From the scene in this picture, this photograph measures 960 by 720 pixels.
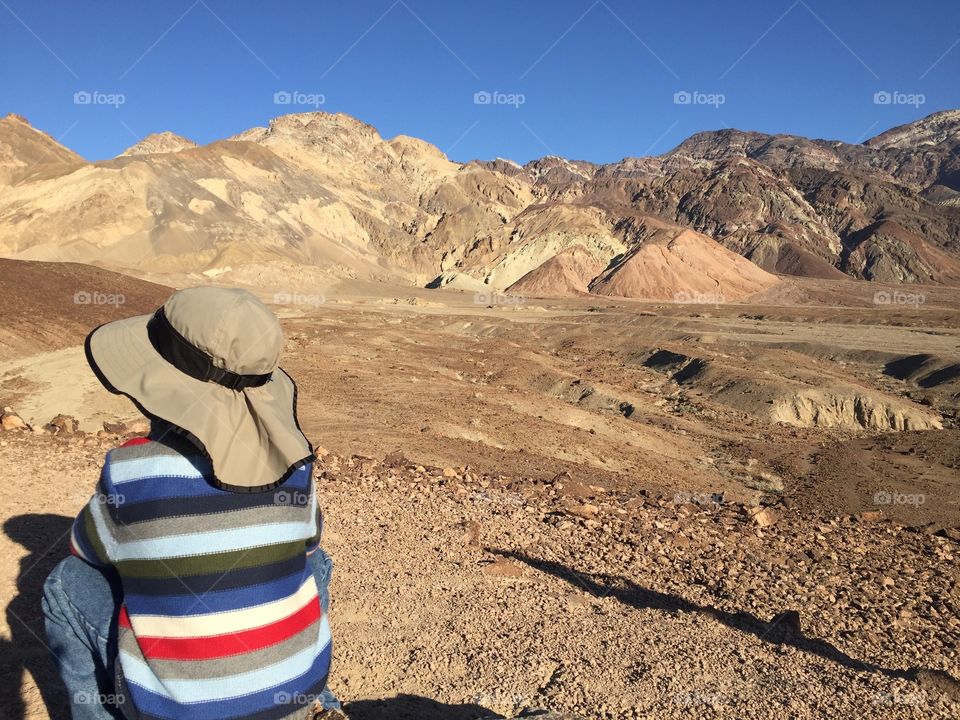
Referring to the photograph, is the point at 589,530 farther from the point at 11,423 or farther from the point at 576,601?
the point at 11,423

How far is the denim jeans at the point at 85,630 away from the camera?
197 centimetres

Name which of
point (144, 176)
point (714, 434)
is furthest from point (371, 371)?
point (144, 176)

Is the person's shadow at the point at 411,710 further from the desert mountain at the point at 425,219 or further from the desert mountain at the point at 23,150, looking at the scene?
the desert mountain at the point at 23,150

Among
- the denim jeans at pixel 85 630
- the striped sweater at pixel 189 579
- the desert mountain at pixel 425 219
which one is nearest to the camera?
the striped sweater at pixel 189 579

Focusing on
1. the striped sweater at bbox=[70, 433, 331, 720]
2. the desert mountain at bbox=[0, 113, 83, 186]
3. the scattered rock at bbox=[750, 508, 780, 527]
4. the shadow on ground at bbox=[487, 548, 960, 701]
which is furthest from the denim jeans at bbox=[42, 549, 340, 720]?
the desert mountain at bbox=[0, 113, 83, 186]

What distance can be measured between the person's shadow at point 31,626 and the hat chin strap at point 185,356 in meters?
2.23

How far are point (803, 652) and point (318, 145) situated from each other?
107m

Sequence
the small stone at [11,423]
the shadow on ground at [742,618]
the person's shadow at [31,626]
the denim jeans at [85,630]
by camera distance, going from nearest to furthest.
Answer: the denim jeans at [85,630] → the person's shadow at [31,626] → the shadow on ground at [742,618] → the small stone at [11,423]

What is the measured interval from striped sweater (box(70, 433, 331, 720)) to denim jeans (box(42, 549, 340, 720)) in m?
0.07

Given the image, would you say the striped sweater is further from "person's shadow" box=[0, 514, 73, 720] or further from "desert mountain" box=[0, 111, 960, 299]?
"desert mountain" box=[0, 111, 960, 299]

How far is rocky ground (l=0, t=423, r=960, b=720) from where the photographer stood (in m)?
3.79

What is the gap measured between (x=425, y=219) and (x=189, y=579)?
91648 millimetres

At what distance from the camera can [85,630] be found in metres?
2.00

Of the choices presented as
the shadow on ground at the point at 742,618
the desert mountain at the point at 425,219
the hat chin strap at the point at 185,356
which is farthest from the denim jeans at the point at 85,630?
the desert mountain at the point at 425,219
